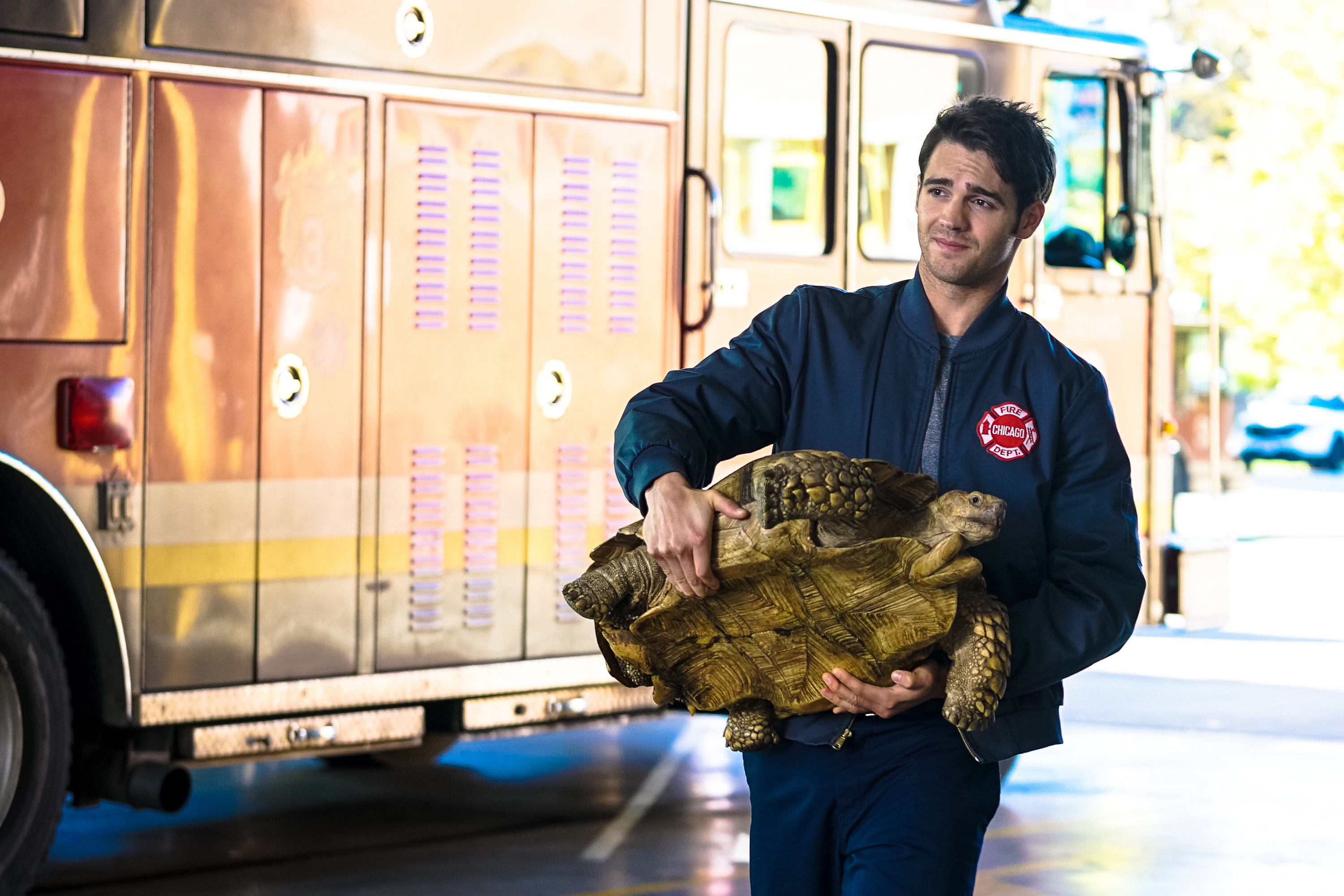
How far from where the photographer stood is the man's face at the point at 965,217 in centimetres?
317

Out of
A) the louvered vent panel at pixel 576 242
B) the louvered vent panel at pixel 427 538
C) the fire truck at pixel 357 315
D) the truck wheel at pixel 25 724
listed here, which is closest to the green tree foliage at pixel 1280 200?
the fire truck at pixel 357 315

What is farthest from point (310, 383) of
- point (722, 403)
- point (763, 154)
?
point (722, 403)

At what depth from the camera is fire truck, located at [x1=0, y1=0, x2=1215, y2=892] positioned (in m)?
5.73

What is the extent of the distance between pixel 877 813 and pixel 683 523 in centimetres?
66

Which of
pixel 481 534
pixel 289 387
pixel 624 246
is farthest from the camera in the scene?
pixel 624 246

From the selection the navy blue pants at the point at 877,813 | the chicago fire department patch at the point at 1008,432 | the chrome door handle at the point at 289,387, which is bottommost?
the navy blue pants at the point at 877,813

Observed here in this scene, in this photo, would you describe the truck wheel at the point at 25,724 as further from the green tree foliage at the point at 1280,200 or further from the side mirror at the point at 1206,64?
the green tree foliage at the point at 1280,200

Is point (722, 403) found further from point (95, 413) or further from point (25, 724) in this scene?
point (25, 724)

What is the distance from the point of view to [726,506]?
2.93 m

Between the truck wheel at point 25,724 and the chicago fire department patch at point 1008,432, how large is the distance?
11.7ft

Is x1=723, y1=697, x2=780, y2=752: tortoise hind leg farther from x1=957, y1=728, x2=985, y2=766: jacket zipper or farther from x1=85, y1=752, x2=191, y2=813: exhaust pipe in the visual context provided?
x1=85, y1=752, x2=191, y2=813: exhaust pipe

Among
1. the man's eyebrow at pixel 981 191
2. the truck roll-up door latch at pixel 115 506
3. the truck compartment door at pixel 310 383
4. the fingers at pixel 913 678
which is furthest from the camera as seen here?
the truck compartment door at pixel 310 383

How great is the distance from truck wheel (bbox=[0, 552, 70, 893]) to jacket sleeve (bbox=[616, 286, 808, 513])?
312 centimetres

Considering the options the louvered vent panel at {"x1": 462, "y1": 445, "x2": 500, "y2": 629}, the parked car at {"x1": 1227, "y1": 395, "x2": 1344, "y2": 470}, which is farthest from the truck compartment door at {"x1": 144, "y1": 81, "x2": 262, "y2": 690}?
the parked car at {"x1": 1227, "y1": 395, "x2": 1344, "y2": 470}
